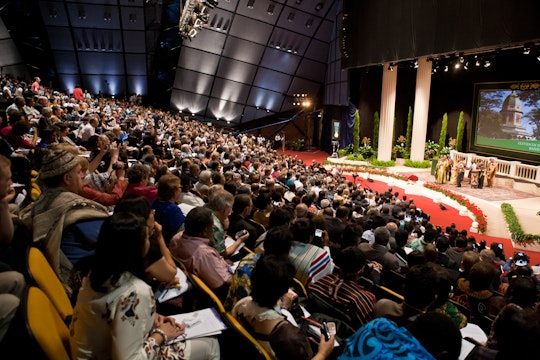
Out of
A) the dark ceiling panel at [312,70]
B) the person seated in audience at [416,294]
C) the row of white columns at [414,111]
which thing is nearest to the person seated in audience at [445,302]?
the person seated in audience at [416,294]

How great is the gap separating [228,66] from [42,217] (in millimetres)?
21313

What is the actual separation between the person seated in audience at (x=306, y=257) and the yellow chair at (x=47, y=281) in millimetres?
1559

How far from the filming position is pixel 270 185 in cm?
673

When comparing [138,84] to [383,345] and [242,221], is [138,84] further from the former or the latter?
[383,345]

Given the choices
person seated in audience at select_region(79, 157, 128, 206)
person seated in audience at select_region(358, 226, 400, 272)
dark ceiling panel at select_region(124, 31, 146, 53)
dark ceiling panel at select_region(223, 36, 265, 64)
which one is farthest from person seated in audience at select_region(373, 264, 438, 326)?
dark ceiling panel at select_region(124, 31, 146, 53)

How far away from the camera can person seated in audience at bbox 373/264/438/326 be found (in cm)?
227

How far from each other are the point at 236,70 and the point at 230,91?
142 cm

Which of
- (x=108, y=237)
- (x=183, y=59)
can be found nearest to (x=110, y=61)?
(x=183, y=59)

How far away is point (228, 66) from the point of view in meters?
22.6

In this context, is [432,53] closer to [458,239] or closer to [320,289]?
[458,239]

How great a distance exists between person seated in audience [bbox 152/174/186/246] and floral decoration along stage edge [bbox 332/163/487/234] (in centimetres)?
819

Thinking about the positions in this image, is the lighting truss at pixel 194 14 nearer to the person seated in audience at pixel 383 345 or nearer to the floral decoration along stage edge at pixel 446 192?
the floral decoration along stage edge at pixel 446 192

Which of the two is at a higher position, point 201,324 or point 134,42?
point 134,42

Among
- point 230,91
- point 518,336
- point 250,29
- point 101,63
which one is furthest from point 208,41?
point 518,336
